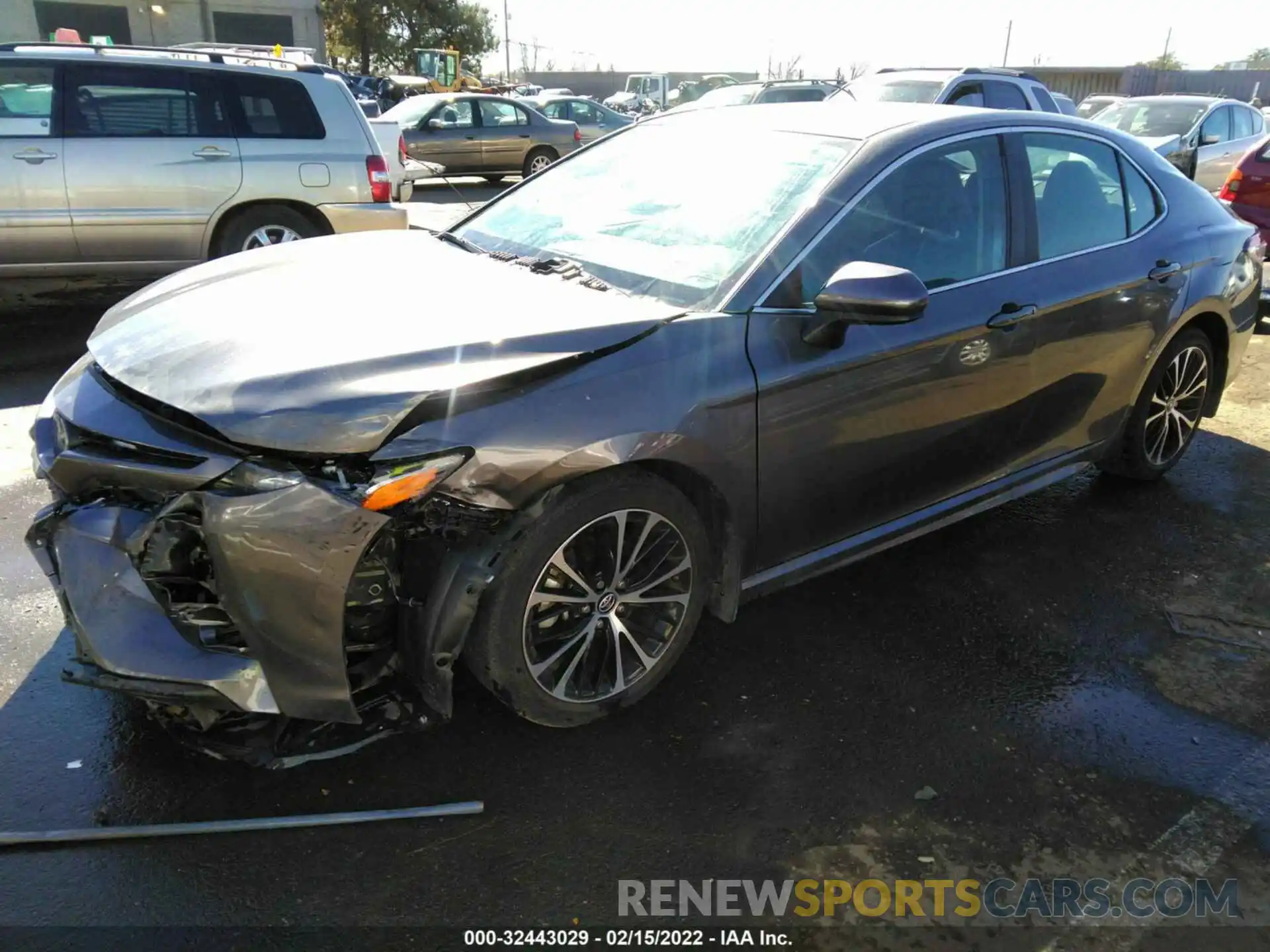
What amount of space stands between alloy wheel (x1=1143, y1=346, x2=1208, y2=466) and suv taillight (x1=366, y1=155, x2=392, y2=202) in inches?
215

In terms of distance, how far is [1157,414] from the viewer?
4426 millimetres

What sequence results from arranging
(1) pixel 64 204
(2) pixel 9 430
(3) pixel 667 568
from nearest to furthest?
(3) pixel 667 568 → (2) pixel 9 430 → (1) pixel 64 204

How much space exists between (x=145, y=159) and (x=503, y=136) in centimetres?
1031

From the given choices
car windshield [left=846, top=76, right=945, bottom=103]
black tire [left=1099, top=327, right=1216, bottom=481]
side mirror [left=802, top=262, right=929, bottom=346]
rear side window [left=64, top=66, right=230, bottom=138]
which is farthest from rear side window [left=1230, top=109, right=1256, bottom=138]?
side mirror [left=802, top=262, right=929, bottom=346]

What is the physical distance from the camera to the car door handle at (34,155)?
20.1 ft

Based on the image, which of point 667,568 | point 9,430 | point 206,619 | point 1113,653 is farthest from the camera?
point 9,430

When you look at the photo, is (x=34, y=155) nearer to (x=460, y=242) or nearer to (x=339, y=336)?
(x=460, y=242)

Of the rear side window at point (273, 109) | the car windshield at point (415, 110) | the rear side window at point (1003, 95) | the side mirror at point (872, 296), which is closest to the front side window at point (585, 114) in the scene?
the car windshield at point (415, 110)

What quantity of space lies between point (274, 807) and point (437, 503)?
0.93 meters

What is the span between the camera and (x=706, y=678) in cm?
305

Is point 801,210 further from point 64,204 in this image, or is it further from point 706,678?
point 64,204

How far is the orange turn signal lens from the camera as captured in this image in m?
2.18

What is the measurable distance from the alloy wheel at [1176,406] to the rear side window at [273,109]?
586 centimetres

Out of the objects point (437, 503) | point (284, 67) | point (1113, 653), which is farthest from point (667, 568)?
point (284, 67)
